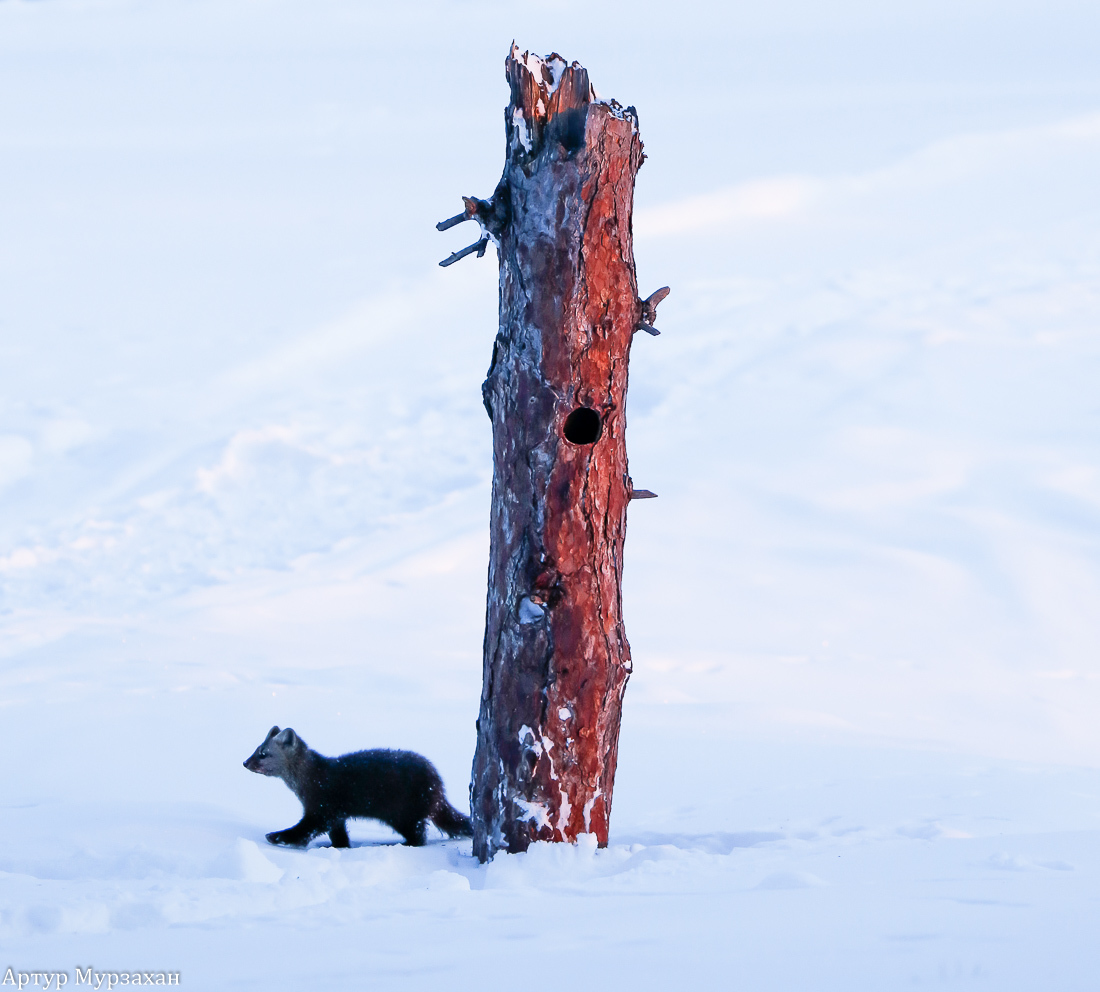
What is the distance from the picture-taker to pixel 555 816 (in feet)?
16.6

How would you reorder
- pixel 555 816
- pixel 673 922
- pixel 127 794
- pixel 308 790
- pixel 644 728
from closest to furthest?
pixel 673 922
pixel 555 816
pixel 308 790
pixel 127 794
pixel 644 728

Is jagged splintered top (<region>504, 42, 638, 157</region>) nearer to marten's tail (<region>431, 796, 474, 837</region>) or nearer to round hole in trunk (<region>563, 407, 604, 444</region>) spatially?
round hole in trunk (<region>563, 407, 604, 444</region>)

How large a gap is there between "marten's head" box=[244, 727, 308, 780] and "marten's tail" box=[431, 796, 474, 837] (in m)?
0.83

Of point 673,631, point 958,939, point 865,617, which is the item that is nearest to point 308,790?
point 958,939

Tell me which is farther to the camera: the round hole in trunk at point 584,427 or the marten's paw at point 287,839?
the marten's paw at point 287,839

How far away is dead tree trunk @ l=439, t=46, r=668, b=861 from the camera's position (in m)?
4.93

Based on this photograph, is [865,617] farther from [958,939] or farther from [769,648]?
[958,939]

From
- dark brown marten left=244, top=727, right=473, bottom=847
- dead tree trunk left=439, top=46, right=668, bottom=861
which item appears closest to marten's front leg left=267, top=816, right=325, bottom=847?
dark brown marten left=244, top=727, right=473, bottom=847

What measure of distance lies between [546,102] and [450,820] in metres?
3.51

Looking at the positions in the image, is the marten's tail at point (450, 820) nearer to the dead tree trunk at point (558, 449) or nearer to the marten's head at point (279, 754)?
the marten's head at point (279, 754)

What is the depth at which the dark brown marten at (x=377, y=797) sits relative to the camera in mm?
6023

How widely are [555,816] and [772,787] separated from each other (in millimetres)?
2639

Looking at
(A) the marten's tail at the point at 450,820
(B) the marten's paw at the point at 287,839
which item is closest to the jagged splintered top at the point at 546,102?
(A) the marten's tail at the point at 450,820

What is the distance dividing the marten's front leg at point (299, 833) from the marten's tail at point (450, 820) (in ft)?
1.93
